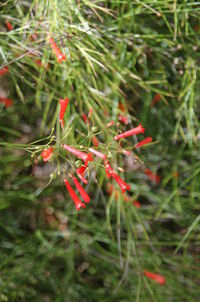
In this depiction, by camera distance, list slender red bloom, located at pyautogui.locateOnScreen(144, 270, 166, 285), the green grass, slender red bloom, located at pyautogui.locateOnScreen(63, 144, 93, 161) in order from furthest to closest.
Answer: slender red bloom, located at pyautogui.locateOnScreen(144, 270, 166, 285)
the green grass
slender red bloom, located at pyautogui.locateOnScreen(63, 144, 93, 161)

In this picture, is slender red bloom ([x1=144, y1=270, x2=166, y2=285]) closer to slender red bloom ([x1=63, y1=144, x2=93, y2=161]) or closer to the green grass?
the green grass

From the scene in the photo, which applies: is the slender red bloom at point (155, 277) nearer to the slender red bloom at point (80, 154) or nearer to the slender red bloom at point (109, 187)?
the slender red bloom at point (109, 187)

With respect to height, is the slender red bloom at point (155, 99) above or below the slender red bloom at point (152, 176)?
above

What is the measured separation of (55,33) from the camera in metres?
1.65

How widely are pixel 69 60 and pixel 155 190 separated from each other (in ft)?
3.36

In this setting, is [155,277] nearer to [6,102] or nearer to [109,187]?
[109,187]

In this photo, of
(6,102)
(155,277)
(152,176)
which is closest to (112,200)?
(152,176)

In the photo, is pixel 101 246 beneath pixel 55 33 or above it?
beneath

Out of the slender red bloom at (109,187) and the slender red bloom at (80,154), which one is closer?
the slender red bloom at (80,154)

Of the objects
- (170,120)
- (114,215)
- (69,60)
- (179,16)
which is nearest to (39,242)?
(114,215)

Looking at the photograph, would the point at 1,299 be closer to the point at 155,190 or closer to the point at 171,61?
the point at 155,190

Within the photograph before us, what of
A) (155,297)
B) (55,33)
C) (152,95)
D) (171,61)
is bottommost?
(155,297)

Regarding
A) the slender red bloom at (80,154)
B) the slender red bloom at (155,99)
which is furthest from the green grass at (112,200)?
the slender red bloom at (80,154)

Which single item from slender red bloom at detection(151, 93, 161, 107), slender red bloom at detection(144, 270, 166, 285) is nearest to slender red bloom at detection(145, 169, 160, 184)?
slender red bloom at detection(151, 93, 161, 107)
